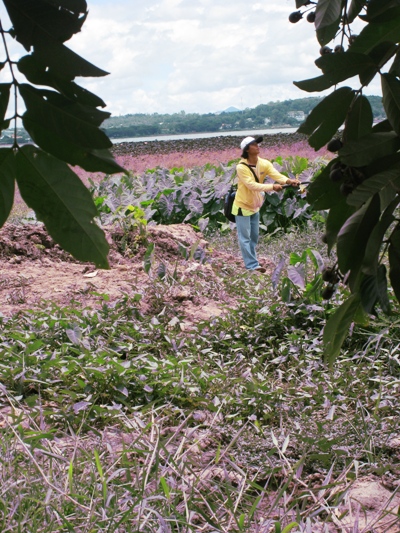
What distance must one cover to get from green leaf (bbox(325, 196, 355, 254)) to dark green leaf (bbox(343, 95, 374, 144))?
0.14 meters

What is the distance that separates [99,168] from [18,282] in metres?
4.92

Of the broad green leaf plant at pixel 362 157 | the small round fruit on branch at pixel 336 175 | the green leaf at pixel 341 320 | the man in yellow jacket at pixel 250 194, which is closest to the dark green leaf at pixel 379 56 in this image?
the broad green leaf plant at pixel 362 157

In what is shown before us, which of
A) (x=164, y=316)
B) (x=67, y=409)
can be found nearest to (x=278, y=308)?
(x=164, y=316)

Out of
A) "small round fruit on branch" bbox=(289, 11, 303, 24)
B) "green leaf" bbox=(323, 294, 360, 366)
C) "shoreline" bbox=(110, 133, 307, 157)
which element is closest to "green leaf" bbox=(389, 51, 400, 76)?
"green leaf" bbox=(323, 294, 360, 366)

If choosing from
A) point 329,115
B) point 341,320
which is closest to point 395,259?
point 341,320

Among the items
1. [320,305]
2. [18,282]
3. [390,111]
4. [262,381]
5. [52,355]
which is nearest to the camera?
[390,111]

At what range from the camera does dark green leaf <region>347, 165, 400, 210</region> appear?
1.12 m

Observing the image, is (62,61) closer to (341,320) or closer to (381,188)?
(381,188)

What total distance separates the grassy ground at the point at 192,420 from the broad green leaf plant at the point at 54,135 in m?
1.03

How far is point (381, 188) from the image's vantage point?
44.4 inches

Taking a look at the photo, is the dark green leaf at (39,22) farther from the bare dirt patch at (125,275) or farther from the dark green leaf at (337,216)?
the bare dirt patch at (125,275)

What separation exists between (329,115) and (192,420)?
1.99 meters

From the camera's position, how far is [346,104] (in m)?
1.33

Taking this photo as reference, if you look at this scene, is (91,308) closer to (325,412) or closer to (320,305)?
(320,305)
